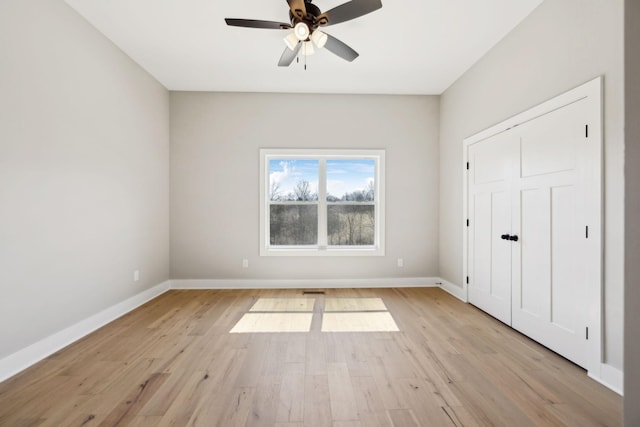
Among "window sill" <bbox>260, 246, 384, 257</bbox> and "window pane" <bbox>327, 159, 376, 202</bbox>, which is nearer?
"window sill" <bbox>260, 246, 384, 257</bbox>

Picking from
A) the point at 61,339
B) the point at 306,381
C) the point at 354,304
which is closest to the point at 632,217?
the point at 306,381

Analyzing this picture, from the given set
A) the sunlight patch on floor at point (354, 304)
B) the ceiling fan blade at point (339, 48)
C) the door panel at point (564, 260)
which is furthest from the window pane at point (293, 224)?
the door panel at point (564, 260)

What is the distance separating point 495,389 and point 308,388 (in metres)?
1.22

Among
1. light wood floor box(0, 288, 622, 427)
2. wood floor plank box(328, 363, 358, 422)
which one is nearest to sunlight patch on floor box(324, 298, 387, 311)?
light wood floor box(0, 288, 622, 427)

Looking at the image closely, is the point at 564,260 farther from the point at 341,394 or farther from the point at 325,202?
the point at 325,202

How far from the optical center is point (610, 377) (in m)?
1.97

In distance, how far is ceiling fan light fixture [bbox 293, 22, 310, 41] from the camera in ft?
7.84

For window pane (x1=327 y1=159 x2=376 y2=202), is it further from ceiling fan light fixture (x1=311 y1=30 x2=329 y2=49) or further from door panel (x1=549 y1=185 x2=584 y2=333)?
door panel (x1=549 y1=185 x2=584 y2=333)

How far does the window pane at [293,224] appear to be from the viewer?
4.78 m

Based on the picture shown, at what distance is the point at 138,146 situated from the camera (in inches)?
148

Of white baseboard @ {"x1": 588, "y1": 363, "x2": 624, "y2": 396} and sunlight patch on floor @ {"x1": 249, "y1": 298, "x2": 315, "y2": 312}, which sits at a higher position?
white baseboard @ {"x1": 588, "y1": 363, "x2": 624, "y2": 396}

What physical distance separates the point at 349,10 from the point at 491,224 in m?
2.63

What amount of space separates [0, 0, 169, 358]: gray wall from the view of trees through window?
1.84m

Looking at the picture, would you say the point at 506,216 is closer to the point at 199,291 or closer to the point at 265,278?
the point at 265,278
